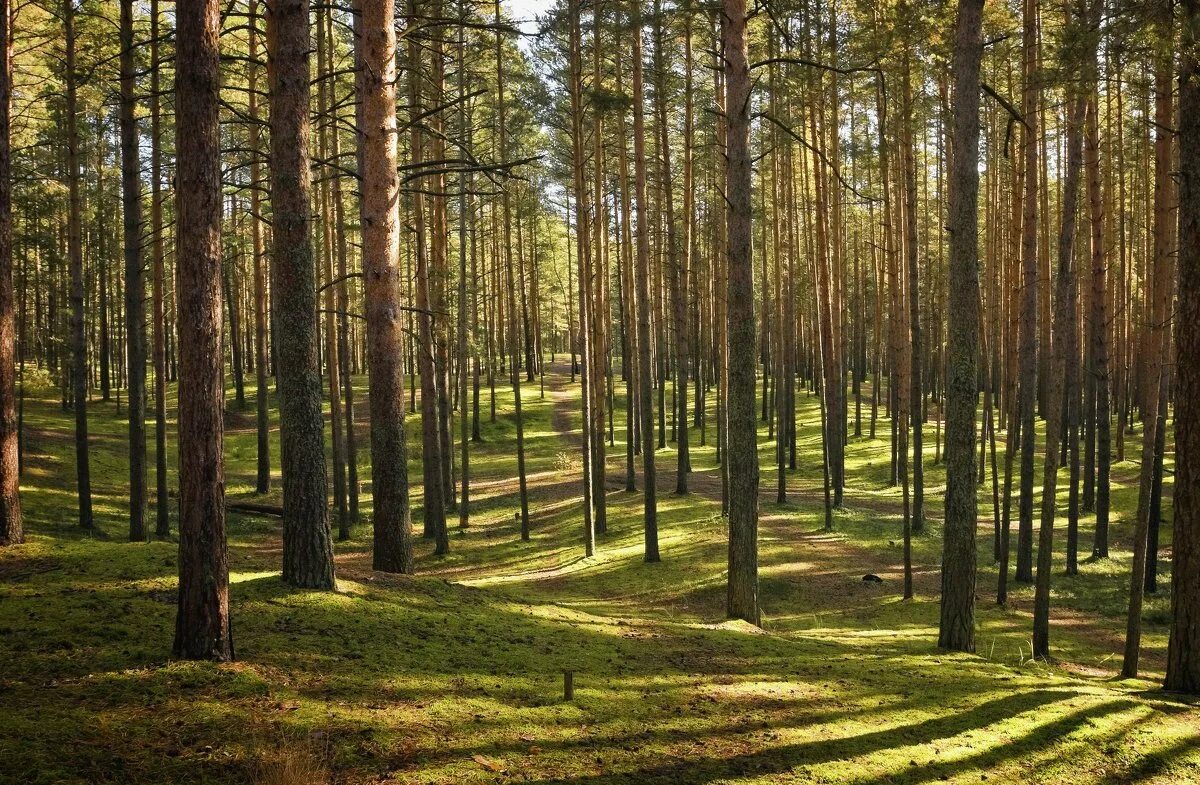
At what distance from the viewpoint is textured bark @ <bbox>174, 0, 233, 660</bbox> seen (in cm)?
556

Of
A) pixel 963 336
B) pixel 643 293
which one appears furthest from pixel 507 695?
pixel 643 293

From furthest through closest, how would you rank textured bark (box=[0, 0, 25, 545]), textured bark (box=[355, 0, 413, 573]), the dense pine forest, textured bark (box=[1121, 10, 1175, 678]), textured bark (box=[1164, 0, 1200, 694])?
textured bark (box=[355, 0, 413, 573]) → textured bark (box=[0, 0, 25, 545]) → textured bark (box=[1164, 0, 1200, 694]) → textured bark (box=[1121, 10, 1175, 678]) → the dense pine forest

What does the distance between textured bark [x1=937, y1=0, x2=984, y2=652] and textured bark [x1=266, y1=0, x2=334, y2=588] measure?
764 centimetres

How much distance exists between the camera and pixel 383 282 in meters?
9.49

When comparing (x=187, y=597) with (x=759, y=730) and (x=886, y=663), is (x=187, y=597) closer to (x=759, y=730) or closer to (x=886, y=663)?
(x=759, y=730)

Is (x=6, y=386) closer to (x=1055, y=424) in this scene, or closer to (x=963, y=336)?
(x=963, y=336)

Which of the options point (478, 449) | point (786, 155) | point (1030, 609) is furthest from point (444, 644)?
point (478, 449)

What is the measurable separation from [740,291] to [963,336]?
113 inches

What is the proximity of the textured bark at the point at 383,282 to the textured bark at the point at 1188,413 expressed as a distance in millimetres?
8890

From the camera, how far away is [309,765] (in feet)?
14.5

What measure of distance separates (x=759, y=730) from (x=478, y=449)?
31.4m

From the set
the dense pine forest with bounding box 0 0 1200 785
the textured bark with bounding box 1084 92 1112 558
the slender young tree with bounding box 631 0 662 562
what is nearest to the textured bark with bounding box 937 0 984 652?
the dense pine forest with bounding box 0 0 1200 785

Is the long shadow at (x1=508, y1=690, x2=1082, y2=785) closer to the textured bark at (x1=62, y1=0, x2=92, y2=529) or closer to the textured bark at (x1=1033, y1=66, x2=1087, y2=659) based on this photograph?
the textured bark at (x1=1033, y1=66, x2=1087, y2=659)

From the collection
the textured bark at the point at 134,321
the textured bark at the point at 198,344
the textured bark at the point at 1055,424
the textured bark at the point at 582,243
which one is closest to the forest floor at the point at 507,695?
the textured bark at the point at 198,344
